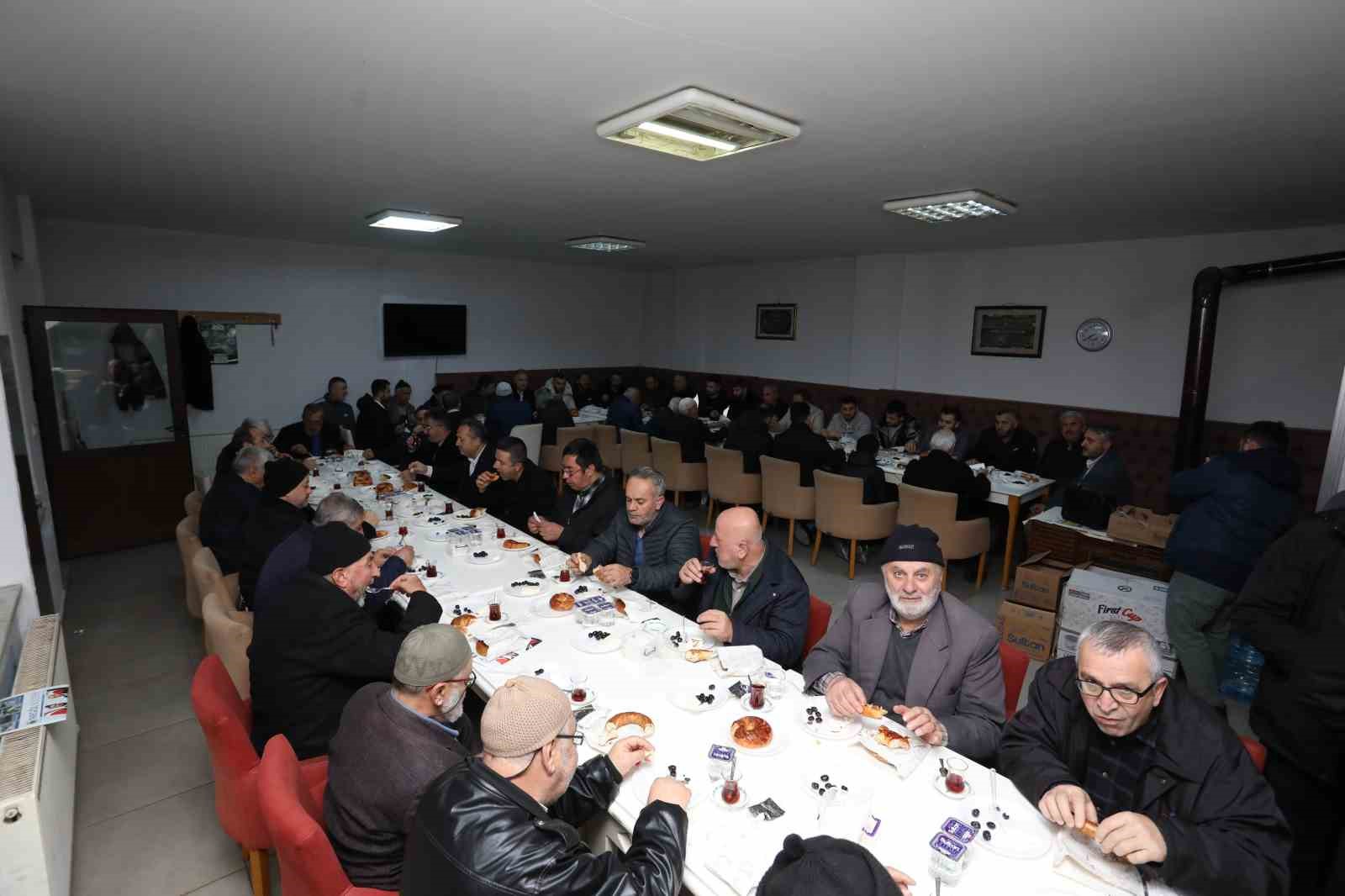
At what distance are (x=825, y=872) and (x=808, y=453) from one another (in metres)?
5.35

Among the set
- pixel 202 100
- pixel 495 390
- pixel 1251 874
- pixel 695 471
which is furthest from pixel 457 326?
pixel 1251 874

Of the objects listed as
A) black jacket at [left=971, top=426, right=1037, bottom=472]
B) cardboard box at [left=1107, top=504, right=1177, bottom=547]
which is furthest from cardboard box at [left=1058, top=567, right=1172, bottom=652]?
black jacket at [left=971, top=426, right=1037, bottom=472]

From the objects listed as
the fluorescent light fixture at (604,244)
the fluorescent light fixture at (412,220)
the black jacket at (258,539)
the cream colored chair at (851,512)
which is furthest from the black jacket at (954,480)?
the fluorescent light fixture at (412,220)

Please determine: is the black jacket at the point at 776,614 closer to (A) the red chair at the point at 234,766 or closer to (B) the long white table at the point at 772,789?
(B) the long white table at the point at 772,789

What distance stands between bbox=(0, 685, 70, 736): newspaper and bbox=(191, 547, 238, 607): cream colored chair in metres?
0.71

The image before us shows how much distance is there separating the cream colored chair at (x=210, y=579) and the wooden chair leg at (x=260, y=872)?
1271mm

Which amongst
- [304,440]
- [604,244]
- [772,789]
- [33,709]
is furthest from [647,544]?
[604,244]

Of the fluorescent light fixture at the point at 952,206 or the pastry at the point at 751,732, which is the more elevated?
the fluorescent light fixture at the point at 952,206

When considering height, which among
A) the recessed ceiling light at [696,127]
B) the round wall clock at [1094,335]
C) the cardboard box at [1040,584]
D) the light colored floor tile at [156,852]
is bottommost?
the light colored floor tile at [156,852]

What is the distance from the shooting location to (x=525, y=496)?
4.99 metres

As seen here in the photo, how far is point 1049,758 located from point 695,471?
581 centimetres

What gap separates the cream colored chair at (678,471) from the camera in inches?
301

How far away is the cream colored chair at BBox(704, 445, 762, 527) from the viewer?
695 centimetres

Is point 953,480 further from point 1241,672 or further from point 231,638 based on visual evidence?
point 231,638
